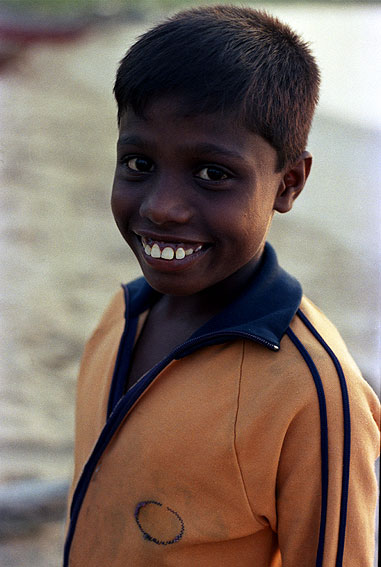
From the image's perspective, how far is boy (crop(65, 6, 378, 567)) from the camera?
45.8 inches

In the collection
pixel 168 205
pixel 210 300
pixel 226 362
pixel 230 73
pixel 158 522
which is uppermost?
pixel 230 73

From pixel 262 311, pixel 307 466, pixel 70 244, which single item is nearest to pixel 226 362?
pixel 262 311

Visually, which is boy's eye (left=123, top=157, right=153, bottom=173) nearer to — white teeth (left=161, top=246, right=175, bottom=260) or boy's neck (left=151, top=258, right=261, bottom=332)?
white teeth (left=161, top=246, right=175, bottom=260)

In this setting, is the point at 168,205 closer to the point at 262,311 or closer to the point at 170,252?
the point at 170,252

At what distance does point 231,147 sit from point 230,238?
0.50 ft

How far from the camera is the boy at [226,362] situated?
116 cm

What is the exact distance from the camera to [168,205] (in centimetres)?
119

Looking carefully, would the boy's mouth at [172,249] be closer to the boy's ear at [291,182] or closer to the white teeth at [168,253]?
the white teeth at [168,253]

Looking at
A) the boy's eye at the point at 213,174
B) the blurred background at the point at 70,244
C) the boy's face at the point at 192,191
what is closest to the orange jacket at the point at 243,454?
the boy's face at the point at 192,191

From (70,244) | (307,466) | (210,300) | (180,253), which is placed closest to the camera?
(307,466)

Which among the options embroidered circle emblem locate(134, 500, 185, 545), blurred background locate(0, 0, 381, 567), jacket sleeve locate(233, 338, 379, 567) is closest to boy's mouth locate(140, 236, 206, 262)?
jacket sleeve locate(233, 338, 379, 567)

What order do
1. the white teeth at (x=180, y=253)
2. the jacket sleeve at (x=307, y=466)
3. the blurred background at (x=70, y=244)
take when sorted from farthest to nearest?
1. the blurred background at (x=70, y=244)
2. the white teeth at (x=180, y=253)
3. the jacket sleeve at (x=307, y=466)

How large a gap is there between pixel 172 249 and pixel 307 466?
42cm

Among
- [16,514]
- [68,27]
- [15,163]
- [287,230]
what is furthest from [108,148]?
[68,27]
